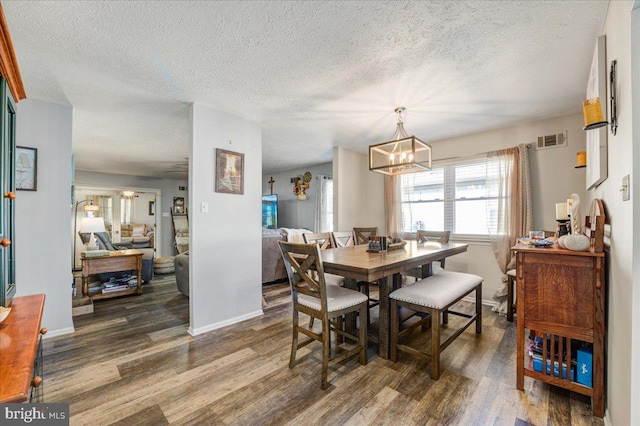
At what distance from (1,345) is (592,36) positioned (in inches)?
130

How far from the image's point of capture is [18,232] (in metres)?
2.54

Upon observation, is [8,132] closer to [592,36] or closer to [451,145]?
[592,36]

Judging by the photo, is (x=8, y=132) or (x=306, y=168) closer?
(x=8, y=132)

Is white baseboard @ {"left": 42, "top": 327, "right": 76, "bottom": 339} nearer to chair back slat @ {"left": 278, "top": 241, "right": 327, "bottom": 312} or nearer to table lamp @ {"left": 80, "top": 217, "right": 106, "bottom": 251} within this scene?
table lamp @ {"left": 80, "top": 217, "right": 106, "bottom": 251}

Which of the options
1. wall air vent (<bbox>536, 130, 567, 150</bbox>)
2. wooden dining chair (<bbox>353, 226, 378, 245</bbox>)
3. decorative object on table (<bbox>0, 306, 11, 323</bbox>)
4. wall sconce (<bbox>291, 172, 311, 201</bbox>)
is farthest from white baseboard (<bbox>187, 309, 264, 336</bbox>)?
wall air vent (<bbox>536, 130, 567, 150</bbox>)

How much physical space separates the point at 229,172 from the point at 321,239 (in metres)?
1.29

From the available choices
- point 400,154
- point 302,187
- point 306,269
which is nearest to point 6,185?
point 306,269

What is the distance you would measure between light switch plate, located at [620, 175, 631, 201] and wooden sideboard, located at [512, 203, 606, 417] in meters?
0.45

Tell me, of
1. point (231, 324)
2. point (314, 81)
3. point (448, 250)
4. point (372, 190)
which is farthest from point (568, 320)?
point (372, 190)

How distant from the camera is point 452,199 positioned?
4062 mm

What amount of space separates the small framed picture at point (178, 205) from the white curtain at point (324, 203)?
466cm

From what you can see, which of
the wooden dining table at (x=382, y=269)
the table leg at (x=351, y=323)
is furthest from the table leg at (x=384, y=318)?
the table leg at (x=351, y=323)

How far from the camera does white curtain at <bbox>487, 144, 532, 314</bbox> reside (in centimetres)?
336

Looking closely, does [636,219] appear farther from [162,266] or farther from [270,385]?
[162,266]
